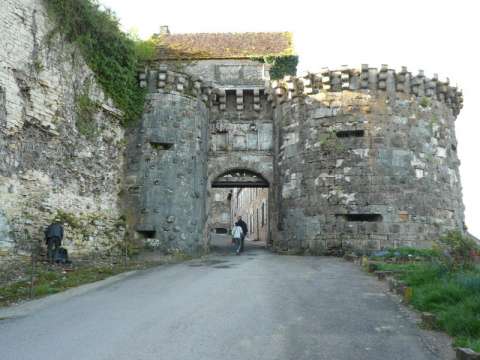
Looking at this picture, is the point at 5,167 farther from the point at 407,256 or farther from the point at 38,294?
the point at 407,256

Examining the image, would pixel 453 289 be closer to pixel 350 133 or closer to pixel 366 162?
pixel 366 162

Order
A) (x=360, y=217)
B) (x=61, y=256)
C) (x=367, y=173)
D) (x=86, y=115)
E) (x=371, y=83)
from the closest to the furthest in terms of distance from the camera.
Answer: (x=61, y=256) → (x=86, y=115) → (x=367, y=173) → (x=360, y=217) → (x=371, y=83)

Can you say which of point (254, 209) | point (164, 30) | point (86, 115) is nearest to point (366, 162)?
point (86, 115)

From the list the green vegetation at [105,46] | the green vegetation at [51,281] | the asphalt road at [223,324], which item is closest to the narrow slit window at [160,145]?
the green vegetation at [105,46]

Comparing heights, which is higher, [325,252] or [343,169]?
[343,169]

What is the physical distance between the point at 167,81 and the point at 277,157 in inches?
165

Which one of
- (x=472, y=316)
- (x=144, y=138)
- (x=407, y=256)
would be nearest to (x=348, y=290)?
(x=472, y=316)

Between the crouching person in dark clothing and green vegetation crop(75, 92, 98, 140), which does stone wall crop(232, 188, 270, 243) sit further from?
the crouching person in dark clothing

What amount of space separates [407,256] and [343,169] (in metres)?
3.32

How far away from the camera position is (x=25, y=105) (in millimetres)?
→ 10062

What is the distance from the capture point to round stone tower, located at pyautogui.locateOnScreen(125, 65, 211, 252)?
13.6m

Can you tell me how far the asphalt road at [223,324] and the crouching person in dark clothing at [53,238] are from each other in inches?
89.4

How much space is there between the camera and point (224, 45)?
1867cm

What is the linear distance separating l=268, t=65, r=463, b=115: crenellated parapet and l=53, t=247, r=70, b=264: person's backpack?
8.26 m
